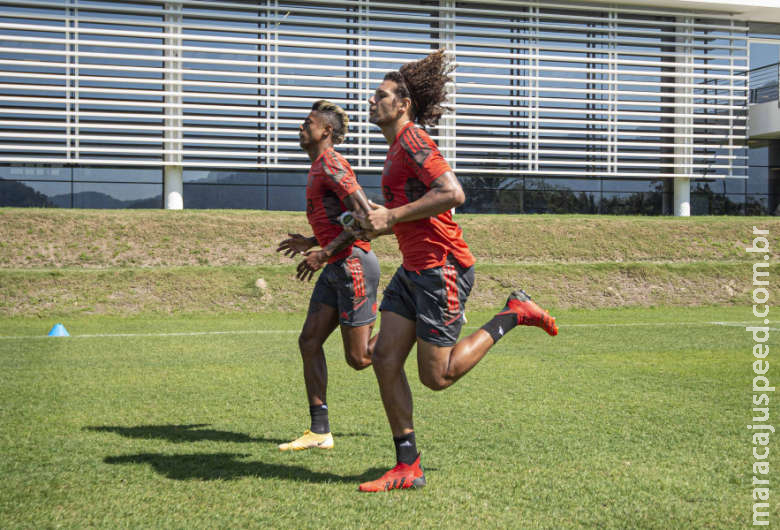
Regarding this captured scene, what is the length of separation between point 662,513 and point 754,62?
91.1 feet

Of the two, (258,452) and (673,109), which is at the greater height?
(673,109)

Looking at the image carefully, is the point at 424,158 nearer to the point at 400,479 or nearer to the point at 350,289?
the point at 350,289

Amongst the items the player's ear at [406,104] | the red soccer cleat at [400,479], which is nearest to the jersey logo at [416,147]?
the player's ear at [406,104]

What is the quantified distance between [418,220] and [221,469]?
1.89m

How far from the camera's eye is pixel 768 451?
4.41 m

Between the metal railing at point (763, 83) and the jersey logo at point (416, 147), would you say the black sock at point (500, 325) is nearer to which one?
the jersey logo at point (416, 147)

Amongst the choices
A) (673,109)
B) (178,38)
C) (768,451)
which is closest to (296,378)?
(768,451)

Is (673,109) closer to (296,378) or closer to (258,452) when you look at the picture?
(296,378)

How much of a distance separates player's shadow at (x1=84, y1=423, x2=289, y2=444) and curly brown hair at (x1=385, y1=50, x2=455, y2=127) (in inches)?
96.9

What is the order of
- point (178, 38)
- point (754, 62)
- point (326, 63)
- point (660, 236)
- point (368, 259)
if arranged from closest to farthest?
point (368, 259) < point (660, 236) < point (178, 38) < point (326, 63) < point (754, 62)

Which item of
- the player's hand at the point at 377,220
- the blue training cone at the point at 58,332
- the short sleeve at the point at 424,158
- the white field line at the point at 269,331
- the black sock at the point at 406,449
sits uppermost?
the short sleeve at the point at 424,158

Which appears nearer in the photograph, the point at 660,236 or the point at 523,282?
the point at 523,282

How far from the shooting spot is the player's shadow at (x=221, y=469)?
4.02 meters

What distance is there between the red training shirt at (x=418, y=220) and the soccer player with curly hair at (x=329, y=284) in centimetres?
91
